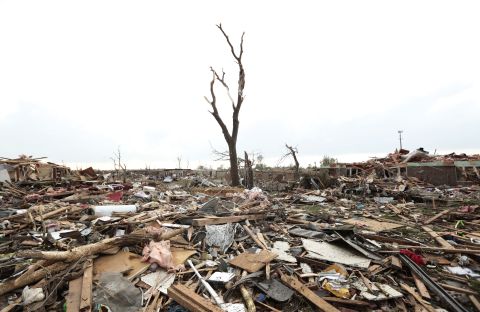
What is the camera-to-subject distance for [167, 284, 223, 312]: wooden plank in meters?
3.73

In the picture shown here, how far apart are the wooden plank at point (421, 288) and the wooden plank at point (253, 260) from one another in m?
2.10

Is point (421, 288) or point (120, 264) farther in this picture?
point (120, 264)

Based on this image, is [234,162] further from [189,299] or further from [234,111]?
[189,299]

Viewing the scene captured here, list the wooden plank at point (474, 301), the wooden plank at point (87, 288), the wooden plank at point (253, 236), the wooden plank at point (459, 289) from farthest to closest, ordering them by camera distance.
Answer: the wooden plank at point (253, 236) < the wooden plank at point (459, 289) < the wooden plank at point (474, 301) < the wooden plank at point (87, 288)

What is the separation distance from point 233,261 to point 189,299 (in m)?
1.30

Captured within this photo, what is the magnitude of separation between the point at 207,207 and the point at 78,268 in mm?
3978

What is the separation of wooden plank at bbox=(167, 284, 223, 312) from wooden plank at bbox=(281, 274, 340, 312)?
1148 mm

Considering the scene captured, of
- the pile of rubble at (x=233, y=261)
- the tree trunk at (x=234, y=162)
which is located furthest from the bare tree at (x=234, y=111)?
the pile of rubble at (x=233, y=261)

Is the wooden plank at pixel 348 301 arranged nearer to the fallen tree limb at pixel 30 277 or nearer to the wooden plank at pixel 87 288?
the wooden plank at pixel 87 288

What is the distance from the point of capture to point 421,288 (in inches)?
173

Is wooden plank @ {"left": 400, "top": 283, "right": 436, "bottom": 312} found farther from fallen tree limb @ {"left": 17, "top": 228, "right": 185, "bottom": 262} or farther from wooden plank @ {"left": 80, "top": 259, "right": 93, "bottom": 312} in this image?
wooden plank @ {"left": 80, "top": 259, "right": 93, "bottom": 312}

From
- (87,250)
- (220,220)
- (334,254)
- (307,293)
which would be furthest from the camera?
(220,220)

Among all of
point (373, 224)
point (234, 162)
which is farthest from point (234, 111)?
point (373, 224)

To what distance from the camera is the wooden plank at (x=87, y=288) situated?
3.71 meters
